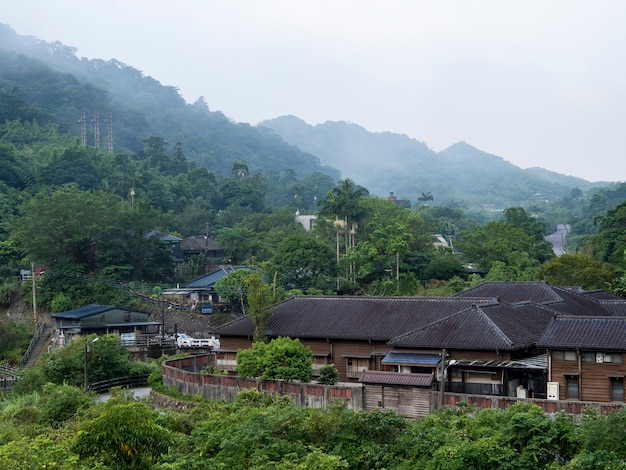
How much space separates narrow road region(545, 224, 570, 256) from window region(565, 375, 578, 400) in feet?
307

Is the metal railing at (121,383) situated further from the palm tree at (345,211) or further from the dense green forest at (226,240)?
the palm tree at (345,211)

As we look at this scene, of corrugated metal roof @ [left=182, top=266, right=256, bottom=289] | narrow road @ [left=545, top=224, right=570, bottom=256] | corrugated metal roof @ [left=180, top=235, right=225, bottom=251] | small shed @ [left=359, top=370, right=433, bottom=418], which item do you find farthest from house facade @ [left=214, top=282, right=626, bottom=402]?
narrow road @ [left=545, top=224, right=570, bottom=256]

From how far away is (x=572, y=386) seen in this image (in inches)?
1160

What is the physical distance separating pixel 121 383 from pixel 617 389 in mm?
23953

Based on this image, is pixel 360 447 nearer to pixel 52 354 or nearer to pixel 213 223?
pixel 52 354

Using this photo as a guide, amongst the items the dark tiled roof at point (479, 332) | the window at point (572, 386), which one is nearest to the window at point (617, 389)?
the window at point (572, 386)

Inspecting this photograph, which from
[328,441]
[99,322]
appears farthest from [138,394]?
[99,322]

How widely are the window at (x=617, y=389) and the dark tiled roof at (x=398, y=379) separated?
6561 millimetres

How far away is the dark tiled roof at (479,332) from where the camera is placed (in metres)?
31.2

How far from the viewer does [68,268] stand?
6512 centimetres

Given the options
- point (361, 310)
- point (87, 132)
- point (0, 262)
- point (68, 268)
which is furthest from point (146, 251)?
point (87, 132)

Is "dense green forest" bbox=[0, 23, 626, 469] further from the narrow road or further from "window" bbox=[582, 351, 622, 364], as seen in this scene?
"window" bbox=[582, 351, 622, 364]

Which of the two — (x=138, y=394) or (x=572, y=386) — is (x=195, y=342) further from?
(x=572, y=386)

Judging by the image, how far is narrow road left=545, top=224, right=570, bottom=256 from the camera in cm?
12943
